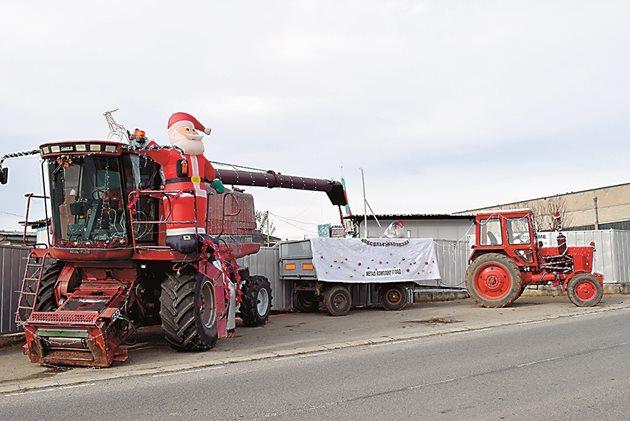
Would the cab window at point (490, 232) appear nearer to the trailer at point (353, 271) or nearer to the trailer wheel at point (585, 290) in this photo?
the trailer at point (353, 271)

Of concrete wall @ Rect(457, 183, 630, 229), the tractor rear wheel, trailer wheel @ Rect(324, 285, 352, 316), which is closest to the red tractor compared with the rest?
the tractor rear wheel

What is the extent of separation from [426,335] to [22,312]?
758 cm

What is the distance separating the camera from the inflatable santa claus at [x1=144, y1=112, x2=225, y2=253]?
35.1 feet

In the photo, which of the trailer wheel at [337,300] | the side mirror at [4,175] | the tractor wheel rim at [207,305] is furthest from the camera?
the trailer wheel at [337,300]

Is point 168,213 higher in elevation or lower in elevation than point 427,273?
higher

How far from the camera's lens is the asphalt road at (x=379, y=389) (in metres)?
6.54

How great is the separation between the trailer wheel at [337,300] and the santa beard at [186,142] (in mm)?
7111

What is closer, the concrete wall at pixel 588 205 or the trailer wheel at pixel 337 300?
the trailer wheel at pixel 337 300

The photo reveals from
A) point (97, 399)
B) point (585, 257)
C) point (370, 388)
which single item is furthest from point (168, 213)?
point (585, 257)

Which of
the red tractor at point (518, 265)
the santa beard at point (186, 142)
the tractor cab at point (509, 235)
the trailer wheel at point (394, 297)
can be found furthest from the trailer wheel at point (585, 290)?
the santa beard at point (186, 142)

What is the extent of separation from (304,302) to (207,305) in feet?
23.0

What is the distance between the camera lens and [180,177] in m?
10.9

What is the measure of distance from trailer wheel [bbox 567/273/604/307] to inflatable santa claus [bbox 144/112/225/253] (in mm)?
11517

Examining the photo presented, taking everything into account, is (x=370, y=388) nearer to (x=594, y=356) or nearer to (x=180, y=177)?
(x=594, y=356)
